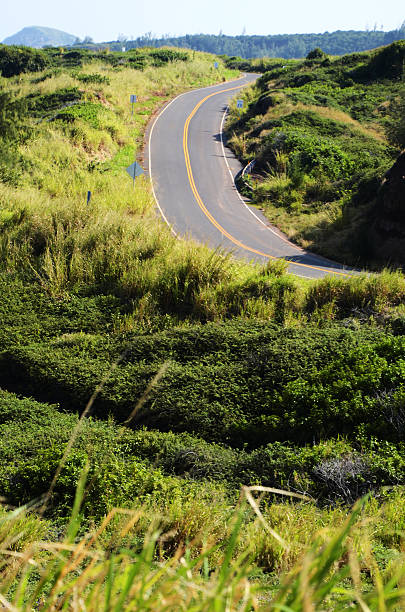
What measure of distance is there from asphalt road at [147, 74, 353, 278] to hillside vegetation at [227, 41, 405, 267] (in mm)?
1238

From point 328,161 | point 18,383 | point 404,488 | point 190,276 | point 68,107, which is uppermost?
point 68,107

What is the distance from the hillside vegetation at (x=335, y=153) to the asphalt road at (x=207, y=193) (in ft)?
4.06

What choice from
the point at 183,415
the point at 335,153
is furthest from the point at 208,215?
the point at 183,415

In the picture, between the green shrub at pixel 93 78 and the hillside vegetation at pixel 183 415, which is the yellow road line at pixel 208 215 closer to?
the hillside vegetation at pixel 183 415

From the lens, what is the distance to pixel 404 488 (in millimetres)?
6199

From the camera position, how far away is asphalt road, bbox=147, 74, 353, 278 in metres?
20.8

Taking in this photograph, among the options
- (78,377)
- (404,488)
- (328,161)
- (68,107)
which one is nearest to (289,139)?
(328,161)

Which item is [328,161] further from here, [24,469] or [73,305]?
[24,469]

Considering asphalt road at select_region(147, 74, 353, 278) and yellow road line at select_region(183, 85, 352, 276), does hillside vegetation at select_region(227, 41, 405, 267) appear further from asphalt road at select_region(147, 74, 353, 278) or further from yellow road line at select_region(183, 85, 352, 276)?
yellow road line at select_region(183, 85, 352, 276)

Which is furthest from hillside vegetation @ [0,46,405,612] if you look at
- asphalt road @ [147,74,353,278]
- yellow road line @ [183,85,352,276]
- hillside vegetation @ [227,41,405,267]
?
hillside vegetation @ [227,41,405,267]

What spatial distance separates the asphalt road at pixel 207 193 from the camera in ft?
68.2

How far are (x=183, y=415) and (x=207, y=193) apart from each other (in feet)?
72.4

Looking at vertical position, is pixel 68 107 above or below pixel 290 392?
above

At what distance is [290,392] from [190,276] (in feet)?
16.7
